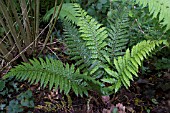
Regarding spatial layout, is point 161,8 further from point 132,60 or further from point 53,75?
point 53,75

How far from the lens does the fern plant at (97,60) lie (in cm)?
202

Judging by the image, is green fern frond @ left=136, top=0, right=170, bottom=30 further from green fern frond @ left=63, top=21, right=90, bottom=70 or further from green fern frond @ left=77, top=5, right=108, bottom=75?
green fern frond @ left=63, top=21, right=90, bottom=70

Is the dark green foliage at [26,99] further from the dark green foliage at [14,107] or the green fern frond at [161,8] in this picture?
the green fern frond at [161,8]

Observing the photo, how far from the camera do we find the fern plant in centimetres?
202

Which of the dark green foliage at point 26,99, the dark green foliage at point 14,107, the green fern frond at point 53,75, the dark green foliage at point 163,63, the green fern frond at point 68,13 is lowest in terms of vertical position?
the dark green foliage at point 14,107

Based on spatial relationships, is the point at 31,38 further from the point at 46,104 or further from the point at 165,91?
the point at 165,91

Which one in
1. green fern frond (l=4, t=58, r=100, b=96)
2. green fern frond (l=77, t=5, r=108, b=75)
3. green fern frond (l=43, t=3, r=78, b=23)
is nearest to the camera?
green fern frond (l=4, t=58, r=100, b=96)

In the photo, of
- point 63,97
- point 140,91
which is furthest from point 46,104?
point 140,91

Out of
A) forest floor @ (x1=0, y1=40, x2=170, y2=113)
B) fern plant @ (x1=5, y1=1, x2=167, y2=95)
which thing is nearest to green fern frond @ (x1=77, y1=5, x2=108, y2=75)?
fern plant @ (x1=5, y1=1, x2=167, y2=95)

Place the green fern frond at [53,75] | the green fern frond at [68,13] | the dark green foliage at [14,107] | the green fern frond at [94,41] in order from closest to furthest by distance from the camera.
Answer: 1. the green fern frond at [53,75]
2. the dark green foliage at [14,107]
3. the green fern frond at [94,41]
4. the green fern frond at [68,13]

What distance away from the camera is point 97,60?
88.0 inches

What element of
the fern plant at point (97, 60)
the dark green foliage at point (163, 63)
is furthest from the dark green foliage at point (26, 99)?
the dark green foliage at point (163, 63)

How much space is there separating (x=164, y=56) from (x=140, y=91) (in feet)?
1.48

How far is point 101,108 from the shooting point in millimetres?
2174
